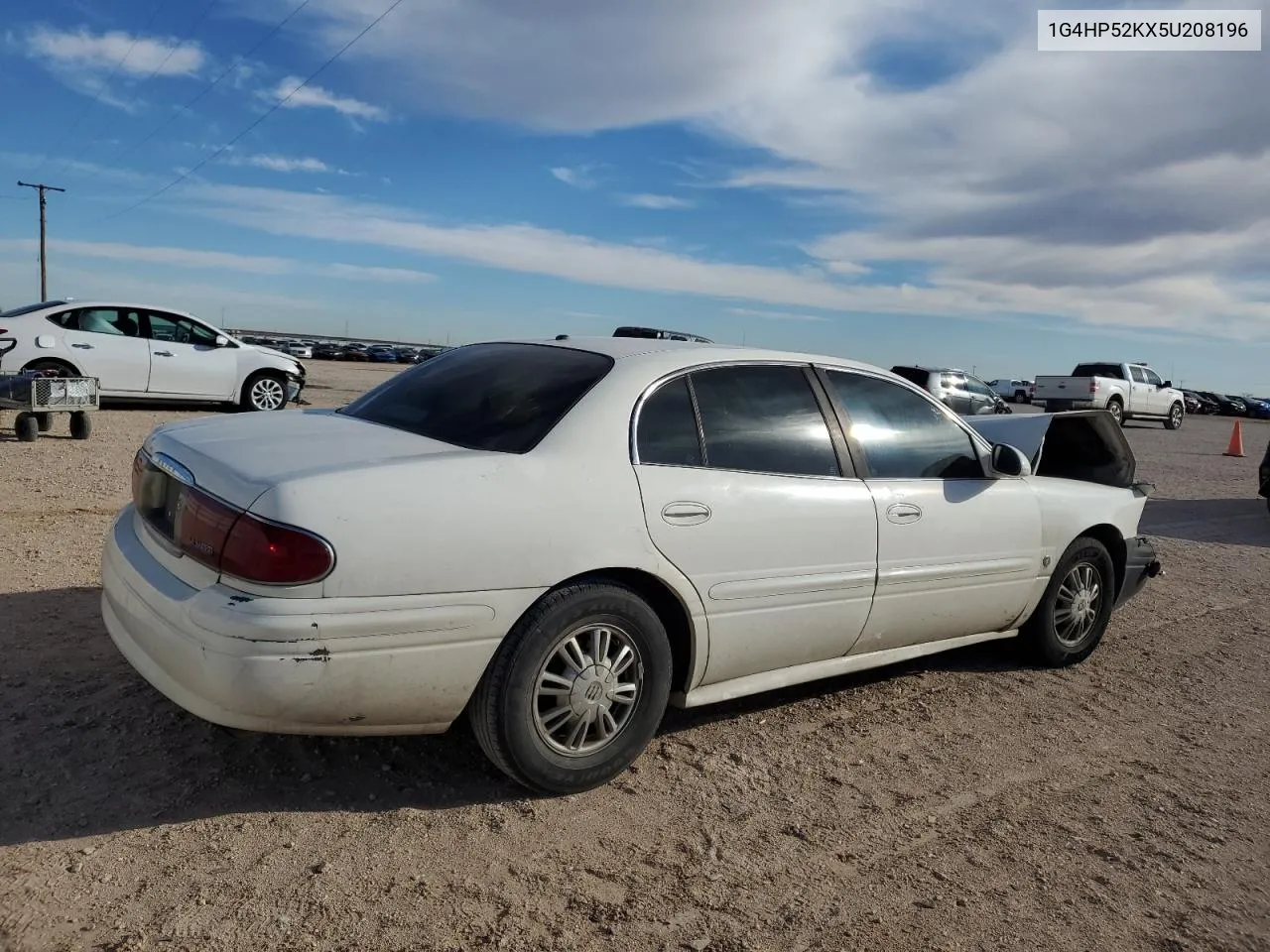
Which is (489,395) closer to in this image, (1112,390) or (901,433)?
(901,433)

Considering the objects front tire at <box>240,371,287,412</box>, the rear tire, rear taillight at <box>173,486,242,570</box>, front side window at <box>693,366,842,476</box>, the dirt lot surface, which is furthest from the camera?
front tire at <box>240,371,287,412</box>

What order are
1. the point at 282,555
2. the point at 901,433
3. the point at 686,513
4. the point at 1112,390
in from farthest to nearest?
1. the point at 1112,390
2. the point at 901,433
3. the point at 686,513
4. the point at 282,555

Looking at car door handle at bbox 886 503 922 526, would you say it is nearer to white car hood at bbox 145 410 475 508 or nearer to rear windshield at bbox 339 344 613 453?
rear windshield at bbox 339 344 613 453

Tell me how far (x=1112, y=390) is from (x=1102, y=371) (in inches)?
36.3

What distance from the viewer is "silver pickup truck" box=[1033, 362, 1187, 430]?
27634 mm

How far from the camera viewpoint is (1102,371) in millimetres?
28781

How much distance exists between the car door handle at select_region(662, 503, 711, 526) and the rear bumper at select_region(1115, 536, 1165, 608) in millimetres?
3062

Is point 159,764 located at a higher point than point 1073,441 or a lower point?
lower

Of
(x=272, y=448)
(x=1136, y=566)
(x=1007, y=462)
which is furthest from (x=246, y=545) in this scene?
(x=1136, y=566)

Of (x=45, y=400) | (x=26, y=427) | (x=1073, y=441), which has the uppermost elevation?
(x=1073, y=441)

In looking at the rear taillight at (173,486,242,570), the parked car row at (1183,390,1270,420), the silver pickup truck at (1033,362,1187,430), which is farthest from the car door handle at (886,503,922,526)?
the parked car row at (1183,390,1270,420)

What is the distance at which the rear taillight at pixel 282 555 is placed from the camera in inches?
106

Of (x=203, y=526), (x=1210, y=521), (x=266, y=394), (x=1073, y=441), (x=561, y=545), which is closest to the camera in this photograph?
(x=203, y=526)

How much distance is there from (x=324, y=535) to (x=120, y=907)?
3.45 feet
